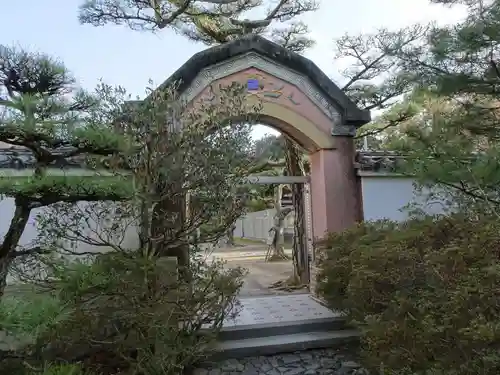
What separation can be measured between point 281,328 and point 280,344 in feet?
1.40

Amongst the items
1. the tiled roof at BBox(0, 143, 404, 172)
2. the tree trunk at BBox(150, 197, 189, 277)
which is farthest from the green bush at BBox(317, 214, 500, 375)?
the tree trunk at BBox(150, 197, 189, 277)

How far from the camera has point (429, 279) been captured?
3664mm

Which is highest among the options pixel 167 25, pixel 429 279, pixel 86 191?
pixel 167 25

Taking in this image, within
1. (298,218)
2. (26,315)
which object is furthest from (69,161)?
(298,218)

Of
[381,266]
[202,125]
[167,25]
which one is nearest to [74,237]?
[202,125]

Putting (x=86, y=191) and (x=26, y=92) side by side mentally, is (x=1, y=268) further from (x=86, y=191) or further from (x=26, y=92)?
(x=26, y=92)

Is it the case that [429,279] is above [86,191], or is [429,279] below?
below

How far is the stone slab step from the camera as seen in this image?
5.42 meters

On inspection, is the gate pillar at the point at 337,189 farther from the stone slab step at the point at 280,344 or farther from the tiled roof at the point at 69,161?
the stone slab step at the point at 280,344

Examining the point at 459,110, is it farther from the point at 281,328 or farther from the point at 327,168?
the point at 281,328

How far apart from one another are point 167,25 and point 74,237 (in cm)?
743

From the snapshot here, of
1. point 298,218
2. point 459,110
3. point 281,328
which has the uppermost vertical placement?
point 459,110

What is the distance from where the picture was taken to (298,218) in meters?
9.43

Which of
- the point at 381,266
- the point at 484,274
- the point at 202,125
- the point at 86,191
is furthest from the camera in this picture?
the point at 381,266
